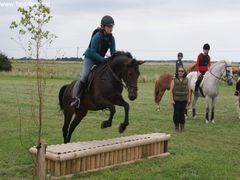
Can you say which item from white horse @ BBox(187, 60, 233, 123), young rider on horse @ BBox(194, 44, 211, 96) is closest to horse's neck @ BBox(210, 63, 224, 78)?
white horse @ BBox(187, 60, 233, 123)

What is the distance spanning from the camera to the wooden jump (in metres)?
6.77

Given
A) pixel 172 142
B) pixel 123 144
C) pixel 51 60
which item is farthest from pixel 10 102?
pixel 51 60

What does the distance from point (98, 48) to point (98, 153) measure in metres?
2.12

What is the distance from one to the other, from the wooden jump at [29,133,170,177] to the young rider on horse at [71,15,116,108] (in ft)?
3.87

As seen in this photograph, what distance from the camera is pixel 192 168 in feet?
25.2

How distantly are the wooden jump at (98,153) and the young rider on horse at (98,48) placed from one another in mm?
1178

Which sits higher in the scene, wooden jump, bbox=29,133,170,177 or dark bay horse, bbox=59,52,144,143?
dark bay horse, bbox=59,52,144,143

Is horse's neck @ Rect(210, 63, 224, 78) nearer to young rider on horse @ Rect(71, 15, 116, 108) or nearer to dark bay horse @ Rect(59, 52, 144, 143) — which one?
young rider on horse @ Rect(71, 15, 116, 108)

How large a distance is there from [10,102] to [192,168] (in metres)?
14.5

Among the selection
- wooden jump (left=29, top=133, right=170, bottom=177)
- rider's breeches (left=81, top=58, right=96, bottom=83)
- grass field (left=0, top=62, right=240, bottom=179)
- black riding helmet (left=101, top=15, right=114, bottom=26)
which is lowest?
grass field (left=0, top=62, right=240, bottom=179)

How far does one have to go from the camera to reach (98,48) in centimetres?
801

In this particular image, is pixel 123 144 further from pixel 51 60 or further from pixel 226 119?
pixel 226 119

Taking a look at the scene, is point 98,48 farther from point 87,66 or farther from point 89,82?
point 89,82

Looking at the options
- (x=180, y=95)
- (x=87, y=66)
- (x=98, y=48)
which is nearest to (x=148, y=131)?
(x=180, y=95)
